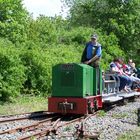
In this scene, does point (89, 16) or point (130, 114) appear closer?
point (130, 114)

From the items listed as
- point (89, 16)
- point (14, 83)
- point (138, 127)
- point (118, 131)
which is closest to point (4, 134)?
point (118, 131)

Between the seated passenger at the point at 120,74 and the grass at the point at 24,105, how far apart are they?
114 inches

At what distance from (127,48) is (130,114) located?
22094 millimetres

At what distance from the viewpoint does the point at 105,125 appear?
11.3 meters

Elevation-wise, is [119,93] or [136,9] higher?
[136,9]

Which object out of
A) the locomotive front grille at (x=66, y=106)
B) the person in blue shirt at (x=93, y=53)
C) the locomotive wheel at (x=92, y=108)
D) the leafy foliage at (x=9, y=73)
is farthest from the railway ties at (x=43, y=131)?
the leafy foliage at (x=9, y=73)

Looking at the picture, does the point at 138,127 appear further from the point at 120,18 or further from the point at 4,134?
the point at 120,18

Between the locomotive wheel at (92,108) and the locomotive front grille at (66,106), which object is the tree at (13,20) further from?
the locomotive front grille at (66,106)

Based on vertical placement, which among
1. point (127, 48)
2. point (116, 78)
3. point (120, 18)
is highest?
point (120, 18)

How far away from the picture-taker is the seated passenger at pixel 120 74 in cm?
1769

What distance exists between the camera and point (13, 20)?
2953cm

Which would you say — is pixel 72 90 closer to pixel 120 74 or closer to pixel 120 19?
pixel 120 74

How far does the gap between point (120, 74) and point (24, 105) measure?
4.11m

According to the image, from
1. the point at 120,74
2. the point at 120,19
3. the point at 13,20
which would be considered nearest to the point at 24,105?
the point at 120,74
